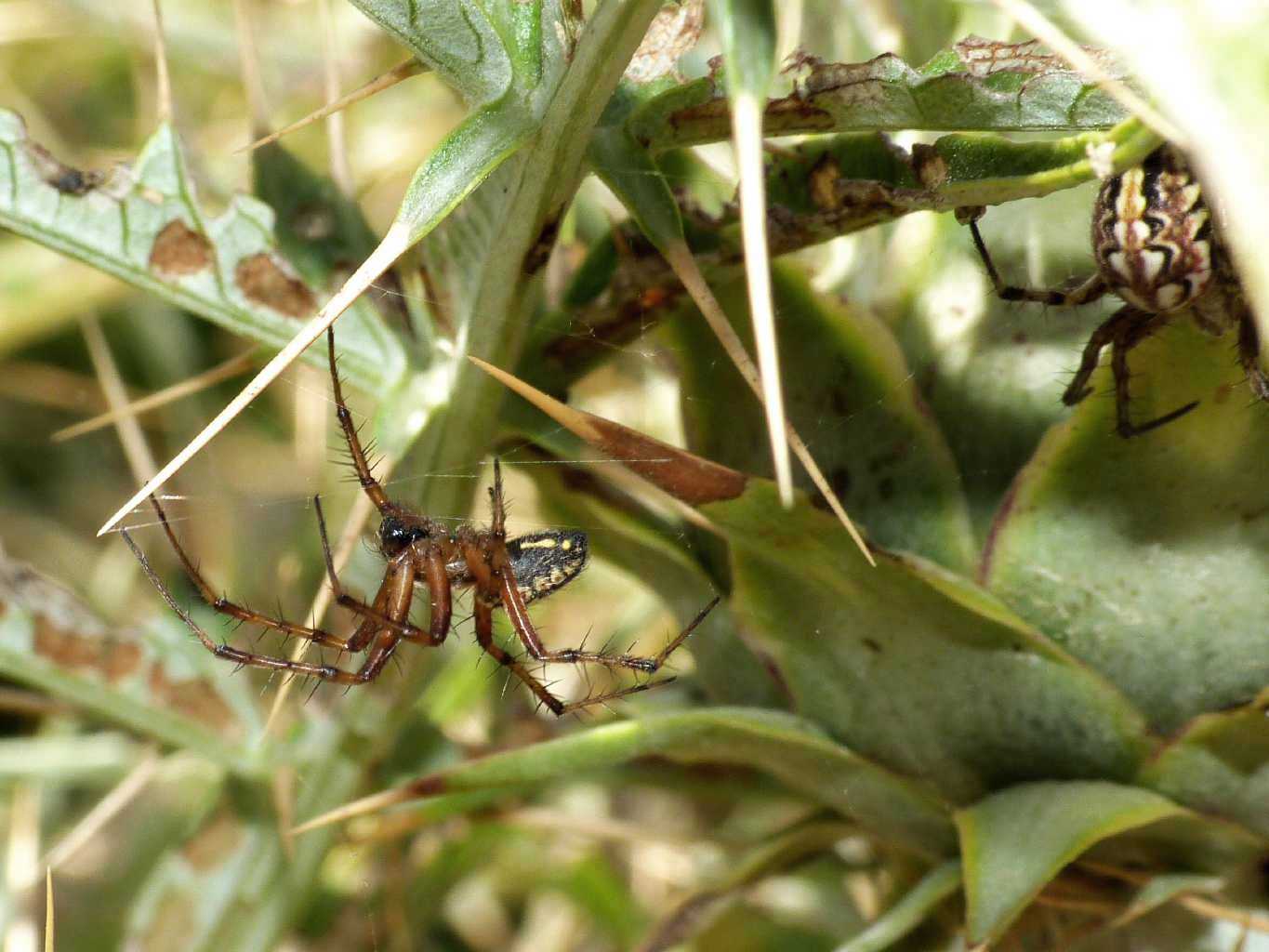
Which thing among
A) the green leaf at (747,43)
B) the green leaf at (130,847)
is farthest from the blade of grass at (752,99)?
the green leaf at (130,847)

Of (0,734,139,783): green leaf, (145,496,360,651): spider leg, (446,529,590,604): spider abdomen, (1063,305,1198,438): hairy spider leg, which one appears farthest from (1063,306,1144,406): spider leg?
(0,734,139,783): green leaf

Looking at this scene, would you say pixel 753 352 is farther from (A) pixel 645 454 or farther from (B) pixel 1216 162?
(B) pixel 1216 162

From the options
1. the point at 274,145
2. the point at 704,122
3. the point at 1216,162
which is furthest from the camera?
the point at 274,145

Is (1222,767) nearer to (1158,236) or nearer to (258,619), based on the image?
(1158,236)

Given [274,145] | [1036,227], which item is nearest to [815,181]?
[1036,227]

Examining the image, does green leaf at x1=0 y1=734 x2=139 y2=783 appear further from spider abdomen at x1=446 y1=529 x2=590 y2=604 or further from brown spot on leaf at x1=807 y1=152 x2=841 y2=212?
brown spot on leaf at x1=807 y1=152 x2=841 y2=212

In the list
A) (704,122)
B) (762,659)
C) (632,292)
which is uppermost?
(704,122)
